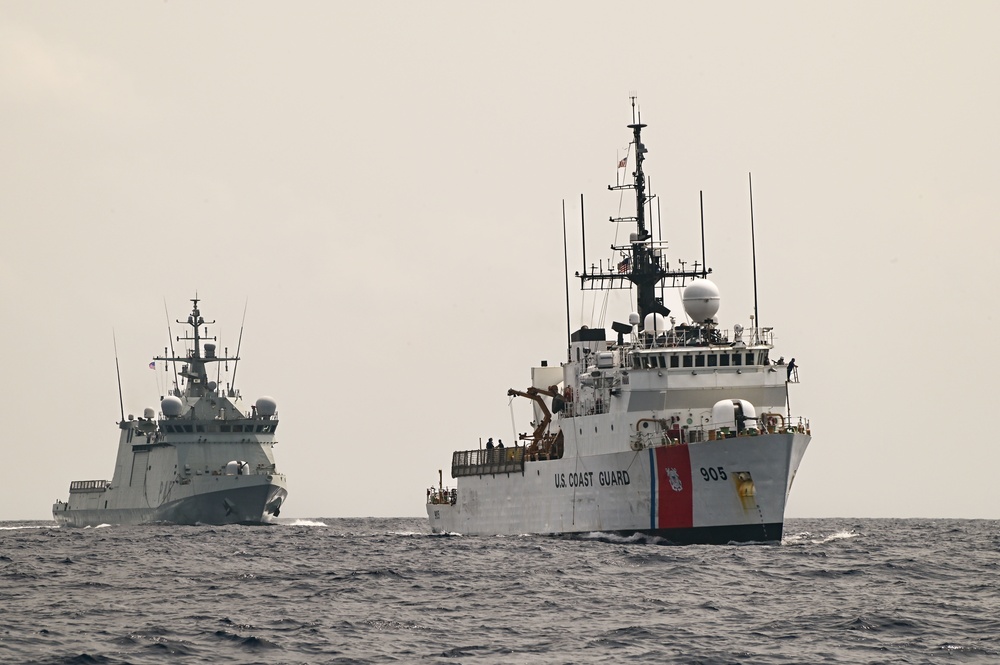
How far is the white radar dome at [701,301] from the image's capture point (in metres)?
47.8

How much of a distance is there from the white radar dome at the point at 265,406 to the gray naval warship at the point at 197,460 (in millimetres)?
64

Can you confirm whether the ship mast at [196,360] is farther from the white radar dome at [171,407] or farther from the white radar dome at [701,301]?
the white radar dome at [701,301]

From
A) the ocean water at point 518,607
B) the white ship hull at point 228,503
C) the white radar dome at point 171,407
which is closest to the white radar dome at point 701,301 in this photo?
the ocean water at point 518,607

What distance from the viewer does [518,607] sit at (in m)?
26.6

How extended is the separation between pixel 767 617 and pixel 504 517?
1307 inches

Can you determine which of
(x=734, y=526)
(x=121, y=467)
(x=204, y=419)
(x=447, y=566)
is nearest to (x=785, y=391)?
(x=734, y=526)

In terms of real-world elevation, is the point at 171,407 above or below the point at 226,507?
above

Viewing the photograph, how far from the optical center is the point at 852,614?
81.4ft

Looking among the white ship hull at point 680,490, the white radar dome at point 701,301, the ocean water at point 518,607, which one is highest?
the white radar dome at point 701,301

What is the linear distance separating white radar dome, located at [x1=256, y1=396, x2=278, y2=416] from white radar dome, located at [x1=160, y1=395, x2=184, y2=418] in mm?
4876

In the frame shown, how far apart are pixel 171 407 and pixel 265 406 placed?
19.9 feet

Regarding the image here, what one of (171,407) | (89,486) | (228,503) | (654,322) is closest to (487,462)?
(654,322)

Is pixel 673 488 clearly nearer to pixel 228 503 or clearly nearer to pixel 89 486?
pixel 228 503

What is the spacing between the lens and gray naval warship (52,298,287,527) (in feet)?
277
